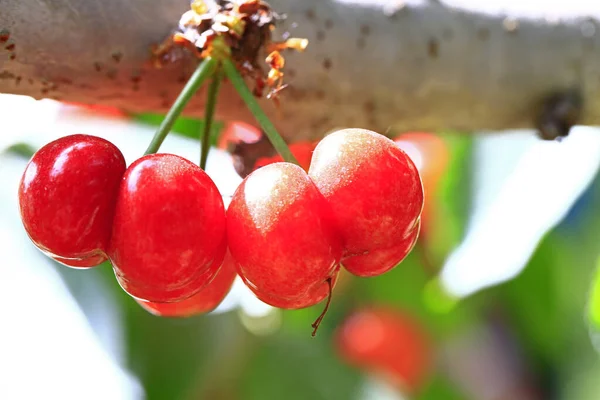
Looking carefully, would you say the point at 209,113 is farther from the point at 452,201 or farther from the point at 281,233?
the point at 452,201

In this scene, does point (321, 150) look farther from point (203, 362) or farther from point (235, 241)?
point (203, 362)

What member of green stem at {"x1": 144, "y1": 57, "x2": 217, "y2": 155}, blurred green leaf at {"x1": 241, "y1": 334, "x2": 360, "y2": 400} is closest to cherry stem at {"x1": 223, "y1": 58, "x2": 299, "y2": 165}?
green stem at {"x1": 144, "y1": 57, "x2": 217, "y2": 155}

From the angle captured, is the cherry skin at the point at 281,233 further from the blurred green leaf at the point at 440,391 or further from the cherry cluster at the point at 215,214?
the blurred green leaf at the point at 440,391

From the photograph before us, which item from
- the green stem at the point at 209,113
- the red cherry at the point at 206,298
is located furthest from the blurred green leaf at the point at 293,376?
the green stem at the point at 209,113

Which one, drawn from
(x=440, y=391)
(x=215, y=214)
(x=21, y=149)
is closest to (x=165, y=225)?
(x=215, y=214)

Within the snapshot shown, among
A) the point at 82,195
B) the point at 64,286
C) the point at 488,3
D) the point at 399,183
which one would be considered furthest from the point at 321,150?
the point at 64,286

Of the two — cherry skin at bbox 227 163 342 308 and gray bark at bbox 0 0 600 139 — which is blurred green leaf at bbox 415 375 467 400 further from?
cherry skin at bbox 227 163 342 308
